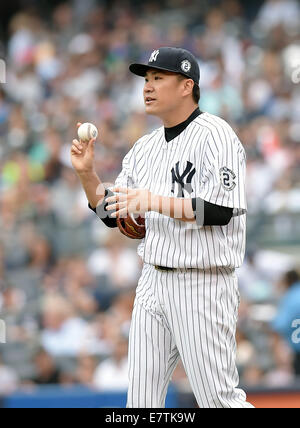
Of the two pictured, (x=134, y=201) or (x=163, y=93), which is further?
(x=163, y=93)

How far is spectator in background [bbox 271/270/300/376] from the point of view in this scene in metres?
6.48

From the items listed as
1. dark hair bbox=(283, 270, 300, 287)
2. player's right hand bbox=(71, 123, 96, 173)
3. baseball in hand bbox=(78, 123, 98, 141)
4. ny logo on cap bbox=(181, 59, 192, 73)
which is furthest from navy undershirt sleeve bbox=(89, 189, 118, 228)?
dark hair bbox=(283, 270, 300, 287)

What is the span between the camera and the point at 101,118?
10.7m

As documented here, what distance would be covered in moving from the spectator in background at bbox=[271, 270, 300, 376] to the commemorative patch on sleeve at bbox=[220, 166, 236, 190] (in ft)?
9.83

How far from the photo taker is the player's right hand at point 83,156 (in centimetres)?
387

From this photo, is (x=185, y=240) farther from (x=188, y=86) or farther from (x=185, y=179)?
(x=188, y=86)

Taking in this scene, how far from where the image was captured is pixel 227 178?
3590 mm

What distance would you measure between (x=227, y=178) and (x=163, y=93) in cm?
52

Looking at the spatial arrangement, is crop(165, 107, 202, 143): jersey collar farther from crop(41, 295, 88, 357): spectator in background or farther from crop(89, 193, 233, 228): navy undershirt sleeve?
crop(41, 295, 88, 357): spectator in background

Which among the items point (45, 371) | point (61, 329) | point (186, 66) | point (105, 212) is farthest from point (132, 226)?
point (61, 329)

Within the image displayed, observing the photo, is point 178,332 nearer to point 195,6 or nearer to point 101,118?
point 101,118

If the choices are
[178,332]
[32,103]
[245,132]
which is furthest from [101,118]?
[178,332]

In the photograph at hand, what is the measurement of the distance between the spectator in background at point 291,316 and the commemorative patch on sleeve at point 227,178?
300cm

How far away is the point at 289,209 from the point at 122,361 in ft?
8.57
